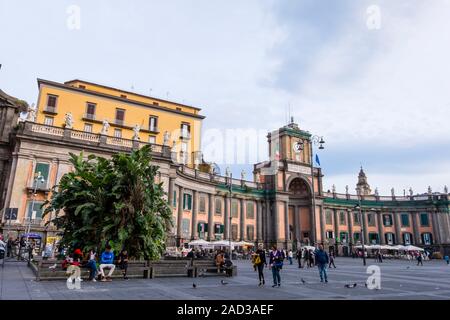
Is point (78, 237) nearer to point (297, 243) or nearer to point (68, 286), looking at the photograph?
point (68, 286)

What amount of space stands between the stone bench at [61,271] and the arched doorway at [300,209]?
4696 cm

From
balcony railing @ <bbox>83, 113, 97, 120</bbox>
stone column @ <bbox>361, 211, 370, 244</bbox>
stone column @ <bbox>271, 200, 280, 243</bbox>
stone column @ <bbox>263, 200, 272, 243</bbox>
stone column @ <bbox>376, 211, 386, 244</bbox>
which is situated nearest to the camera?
balcony railing @ <bbox>83, 113, 97, 120</bbox>

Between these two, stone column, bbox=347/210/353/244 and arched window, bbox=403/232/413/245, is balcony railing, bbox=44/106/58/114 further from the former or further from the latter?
arched window, bbox=403/232/413/245

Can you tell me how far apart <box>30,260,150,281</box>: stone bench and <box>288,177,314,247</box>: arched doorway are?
154 feet

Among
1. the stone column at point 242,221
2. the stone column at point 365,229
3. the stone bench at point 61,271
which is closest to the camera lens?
the stone bench at point 61,271

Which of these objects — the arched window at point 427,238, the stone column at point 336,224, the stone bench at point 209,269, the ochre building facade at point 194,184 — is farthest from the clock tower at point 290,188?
the stone bench at point 209,269

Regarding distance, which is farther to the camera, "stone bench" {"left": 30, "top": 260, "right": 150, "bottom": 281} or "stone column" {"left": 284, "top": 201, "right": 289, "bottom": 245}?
"stone column" {"left": 284, "top": 201, "right": 289, "bottom": 245}

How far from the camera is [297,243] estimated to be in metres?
55.3

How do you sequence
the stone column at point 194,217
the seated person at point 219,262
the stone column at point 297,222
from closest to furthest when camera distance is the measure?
the seated person at point 219,262, the stone column at point 194,217, the stone column at point 297,222

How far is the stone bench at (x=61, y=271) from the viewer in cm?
1326

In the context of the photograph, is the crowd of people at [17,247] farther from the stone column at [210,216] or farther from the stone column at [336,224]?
the stone column at [336,224]

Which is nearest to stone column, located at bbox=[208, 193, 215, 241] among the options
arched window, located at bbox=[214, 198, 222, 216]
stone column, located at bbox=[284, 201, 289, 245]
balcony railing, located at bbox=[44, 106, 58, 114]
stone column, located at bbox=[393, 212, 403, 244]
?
arched window, located at bbox=[214, 198, 222, 216]

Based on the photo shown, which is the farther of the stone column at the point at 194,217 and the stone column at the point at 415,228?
the stone column at the point at 415,228

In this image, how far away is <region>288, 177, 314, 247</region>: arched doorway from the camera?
59.3m
